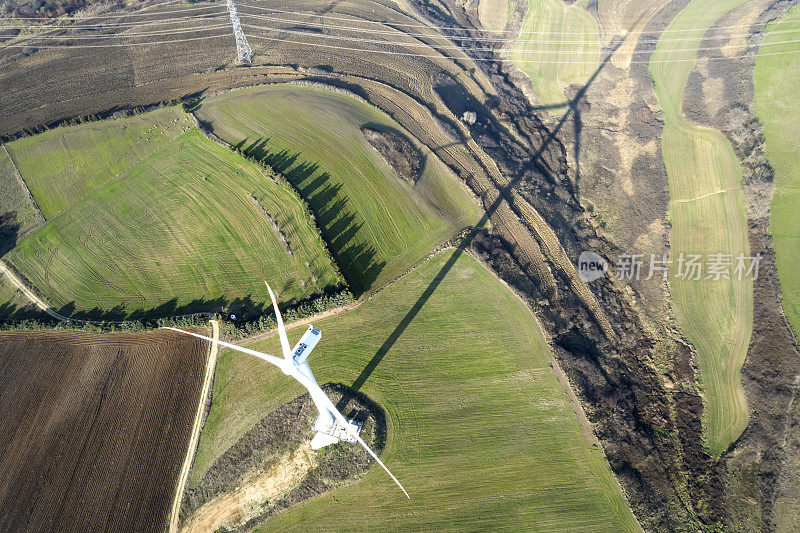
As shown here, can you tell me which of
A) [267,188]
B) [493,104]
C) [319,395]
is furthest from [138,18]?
[319,395]

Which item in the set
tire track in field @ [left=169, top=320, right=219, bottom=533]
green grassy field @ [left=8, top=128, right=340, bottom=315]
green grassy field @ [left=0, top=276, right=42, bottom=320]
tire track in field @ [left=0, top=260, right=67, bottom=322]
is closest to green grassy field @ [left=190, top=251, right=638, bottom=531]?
tire track in field @ [left=169, top=320, right=219, bottom=533]

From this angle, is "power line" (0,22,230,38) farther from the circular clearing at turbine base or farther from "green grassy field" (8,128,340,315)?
the circular clearing at turbine base

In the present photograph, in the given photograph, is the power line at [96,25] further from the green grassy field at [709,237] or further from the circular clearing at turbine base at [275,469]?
the green grassy field at [709,237]

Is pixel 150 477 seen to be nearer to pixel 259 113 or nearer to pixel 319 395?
pixel 319 395

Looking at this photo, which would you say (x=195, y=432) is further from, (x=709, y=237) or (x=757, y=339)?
(x=709, y=237)

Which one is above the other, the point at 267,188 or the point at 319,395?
the point at 267,188

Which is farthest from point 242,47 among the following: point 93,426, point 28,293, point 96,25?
point 93,426
